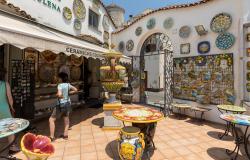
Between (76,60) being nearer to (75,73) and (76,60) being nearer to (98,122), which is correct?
(75,73)

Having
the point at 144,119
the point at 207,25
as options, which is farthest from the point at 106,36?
the point at 144,119

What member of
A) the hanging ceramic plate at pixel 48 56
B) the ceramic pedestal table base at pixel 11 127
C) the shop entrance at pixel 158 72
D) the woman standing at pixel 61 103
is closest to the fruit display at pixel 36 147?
the ceramic pedestal table base at pixel 11 127

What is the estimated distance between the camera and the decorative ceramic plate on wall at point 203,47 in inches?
309

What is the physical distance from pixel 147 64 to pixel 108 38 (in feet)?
26.2

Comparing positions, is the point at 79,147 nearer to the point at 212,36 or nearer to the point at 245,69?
the point at 245,69

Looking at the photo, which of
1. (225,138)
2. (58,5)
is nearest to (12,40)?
(58,5)

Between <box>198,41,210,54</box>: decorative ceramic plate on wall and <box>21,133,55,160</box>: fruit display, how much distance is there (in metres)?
7.30

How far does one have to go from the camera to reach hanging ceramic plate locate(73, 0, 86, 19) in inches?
384

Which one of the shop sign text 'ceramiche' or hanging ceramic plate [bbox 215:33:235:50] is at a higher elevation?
the shop sign text 'ceramiche'

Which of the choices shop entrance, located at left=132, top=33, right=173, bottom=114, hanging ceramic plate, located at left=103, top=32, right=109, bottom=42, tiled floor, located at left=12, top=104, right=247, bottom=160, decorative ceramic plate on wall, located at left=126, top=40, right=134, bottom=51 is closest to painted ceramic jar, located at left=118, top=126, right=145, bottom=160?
tiled floor, located at left=12, top=104, right=247, bottom=160

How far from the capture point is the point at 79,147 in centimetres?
489

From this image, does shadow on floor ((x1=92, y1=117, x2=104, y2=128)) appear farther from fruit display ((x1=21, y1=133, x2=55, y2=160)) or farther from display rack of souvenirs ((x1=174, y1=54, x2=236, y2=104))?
display rack of souvenirs ((x1=174, y1=54, x2=236, y2=104))

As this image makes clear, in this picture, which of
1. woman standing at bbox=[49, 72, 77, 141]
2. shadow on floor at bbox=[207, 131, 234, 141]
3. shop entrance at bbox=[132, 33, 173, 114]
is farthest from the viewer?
shop entrance at bbox=[132, 33, 173, 114]

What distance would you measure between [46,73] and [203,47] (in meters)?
7.36
